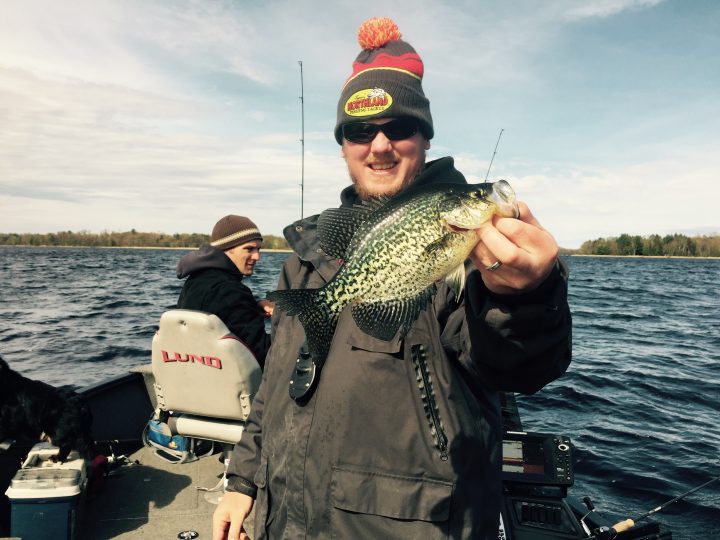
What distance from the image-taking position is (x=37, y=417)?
4879mm

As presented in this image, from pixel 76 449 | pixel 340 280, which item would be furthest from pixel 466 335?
pixel 76 449

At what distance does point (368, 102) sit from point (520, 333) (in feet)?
5.21

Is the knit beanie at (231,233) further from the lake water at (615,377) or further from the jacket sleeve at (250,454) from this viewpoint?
the lake water at (615,377)

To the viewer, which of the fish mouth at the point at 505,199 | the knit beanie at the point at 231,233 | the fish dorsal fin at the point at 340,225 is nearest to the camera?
the fish mouth at the point at 505,199

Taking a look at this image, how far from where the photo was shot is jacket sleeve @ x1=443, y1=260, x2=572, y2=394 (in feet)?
5.49

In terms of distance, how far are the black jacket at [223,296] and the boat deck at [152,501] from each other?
1.60m

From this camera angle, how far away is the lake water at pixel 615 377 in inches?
307

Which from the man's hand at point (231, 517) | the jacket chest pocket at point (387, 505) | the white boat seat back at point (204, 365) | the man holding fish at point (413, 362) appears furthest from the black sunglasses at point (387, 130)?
the white boat seat back at point (204, 365)

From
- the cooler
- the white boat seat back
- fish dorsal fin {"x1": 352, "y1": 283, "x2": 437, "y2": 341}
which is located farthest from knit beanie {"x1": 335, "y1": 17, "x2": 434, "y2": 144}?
the cooler

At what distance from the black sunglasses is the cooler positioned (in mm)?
3753

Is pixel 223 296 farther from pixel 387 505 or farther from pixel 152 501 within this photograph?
pixel 387 505

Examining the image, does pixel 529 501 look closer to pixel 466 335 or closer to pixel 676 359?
pixel 466 335

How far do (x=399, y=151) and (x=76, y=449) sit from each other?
14.2ft

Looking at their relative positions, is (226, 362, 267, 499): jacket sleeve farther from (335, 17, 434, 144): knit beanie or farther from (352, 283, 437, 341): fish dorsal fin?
(335, 17, 434, 144): knit beanie
